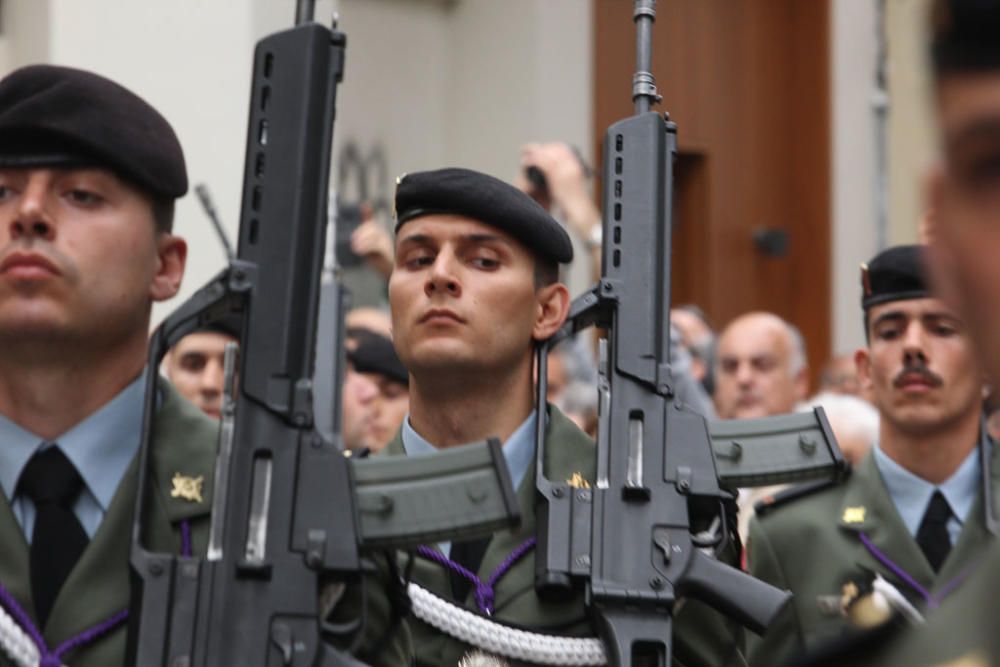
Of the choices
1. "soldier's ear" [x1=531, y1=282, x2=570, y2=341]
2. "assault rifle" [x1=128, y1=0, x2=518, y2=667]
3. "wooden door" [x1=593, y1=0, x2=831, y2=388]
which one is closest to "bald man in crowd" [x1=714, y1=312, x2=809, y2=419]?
"soldier's ear" [x1=531, y1=282, x2=570, y2=341]

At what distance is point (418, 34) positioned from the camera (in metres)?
11.3

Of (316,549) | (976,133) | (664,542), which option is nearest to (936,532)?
(664,542)

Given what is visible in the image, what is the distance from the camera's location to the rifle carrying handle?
3674 millimetres

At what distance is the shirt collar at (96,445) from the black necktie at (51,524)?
0.06 feet

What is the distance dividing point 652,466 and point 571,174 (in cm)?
300

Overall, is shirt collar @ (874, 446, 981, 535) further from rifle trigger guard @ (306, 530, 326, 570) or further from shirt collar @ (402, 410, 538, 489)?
rifle trigger guard @ (306, 530, 326, 570)

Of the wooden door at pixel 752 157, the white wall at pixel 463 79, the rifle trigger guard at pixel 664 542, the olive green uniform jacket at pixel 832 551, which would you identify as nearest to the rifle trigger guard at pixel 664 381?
the rifle trigger guard at pixel 664 542

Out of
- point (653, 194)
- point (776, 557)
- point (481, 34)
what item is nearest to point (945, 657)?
point (653, 194)

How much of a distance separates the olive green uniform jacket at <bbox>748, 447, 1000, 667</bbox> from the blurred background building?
287cm

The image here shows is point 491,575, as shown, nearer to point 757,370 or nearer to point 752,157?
point 757,370

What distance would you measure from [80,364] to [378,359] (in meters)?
3.53

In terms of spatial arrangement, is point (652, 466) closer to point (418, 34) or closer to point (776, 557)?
point (776, 557)

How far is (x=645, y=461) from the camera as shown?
3814 millimetres

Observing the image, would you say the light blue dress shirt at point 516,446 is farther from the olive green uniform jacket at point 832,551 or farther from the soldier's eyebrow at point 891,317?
the soldier's eyebrow at point 891,317
